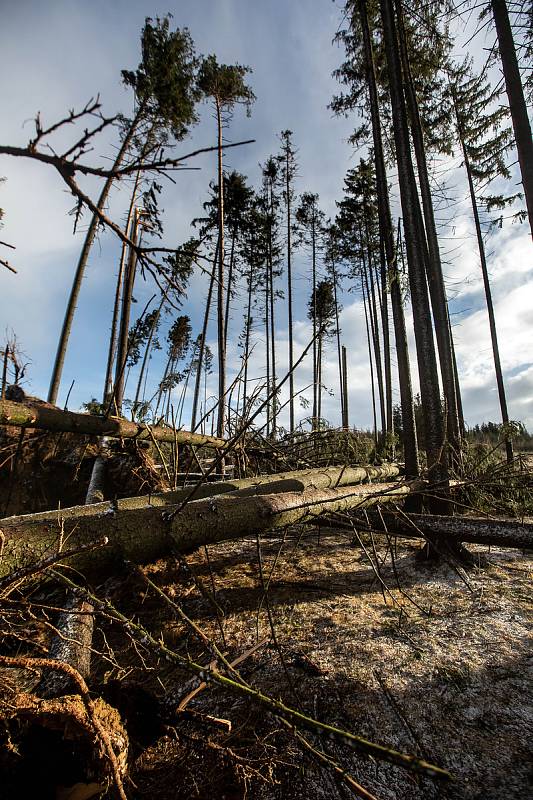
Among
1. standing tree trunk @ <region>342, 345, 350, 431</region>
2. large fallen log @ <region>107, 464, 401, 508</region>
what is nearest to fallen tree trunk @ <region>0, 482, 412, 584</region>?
large fallen log @ <region>107, 464, 401, 508</region>

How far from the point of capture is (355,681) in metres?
1.64

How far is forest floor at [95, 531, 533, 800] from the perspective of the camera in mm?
1176

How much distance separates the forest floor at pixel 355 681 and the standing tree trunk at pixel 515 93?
259 inches

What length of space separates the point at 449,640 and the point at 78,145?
302 centimetres

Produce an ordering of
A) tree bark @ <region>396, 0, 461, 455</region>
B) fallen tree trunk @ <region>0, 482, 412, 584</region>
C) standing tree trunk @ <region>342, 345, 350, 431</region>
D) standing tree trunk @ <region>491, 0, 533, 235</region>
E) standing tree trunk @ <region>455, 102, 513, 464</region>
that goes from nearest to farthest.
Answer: fallen tree trunk @ <region>0, 482, 412, 584</region> < standing tree trunk @ <region>491, 0, 533, 235</region> < tree bark @ <region>396, 0, 461, 455</region> < standing tree trunk @ <region>455, 102, 513, 464</region> < standing tree trunk @ <region>342, 345, 350, 431</region>

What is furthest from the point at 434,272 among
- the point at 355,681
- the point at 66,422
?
the point at 355,681

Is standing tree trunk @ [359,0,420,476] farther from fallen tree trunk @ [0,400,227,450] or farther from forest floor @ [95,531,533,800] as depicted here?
fallen tree trunk @ [0,400,227,450]

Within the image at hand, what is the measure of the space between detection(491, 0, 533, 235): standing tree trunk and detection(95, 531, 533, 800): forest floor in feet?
21.6

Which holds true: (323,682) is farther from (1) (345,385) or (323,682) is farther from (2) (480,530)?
(1) (345,385)

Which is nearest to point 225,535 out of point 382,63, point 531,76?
point 531,76

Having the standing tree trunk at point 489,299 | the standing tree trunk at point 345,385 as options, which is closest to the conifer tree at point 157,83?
the standing tree trunk at point 489,299

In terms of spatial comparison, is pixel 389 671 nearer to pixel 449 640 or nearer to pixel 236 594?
pixel 449 640

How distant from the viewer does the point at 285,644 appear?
1945 millimetres

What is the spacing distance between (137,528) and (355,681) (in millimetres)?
1263
